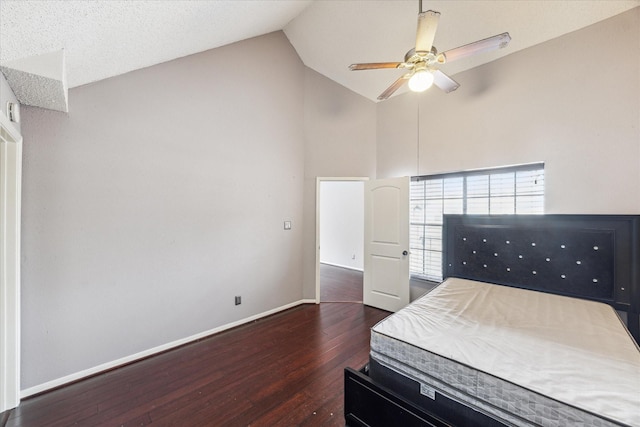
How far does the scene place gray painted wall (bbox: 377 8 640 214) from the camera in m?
2.20

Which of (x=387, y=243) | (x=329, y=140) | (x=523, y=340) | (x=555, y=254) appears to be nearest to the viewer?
(x=523, y=340)

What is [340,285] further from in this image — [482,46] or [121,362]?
[482,46]

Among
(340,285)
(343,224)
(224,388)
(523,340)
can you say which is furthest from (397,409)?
(343,224)

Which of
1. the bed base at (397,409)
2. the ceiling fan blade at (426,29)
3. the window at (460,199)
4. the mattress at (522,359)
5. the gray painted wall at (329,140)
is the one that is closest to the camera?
the mattress at (522,359)

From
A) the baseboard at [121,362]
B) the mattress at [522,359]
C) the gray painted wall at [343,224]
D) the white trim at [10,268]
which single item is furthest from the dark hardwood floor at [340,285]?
the white trim at [10,268]

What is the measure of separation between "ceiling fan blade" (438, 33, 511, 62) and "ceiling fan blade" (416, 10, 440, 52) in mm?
201

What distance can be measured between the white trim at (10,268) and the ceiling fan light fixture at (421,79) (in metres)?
2.81

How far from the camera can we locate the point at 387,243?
3596 millimetres

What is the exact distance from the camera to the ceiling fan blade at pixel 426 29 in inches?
60.0

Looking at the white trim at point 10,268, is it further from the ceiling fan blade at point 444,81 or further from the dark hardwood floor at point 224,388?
the ceiling fan blade at point 444,81

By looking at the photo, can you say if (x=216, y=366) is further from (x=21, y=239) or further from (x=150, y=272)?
(x=21, y=239)

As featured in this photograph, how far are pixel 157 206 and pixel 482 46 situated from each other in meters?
3.05

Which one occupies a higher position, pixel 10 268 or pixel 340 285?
pixel 10 268

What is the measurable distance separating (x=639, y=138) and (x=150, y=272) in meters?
4.60
